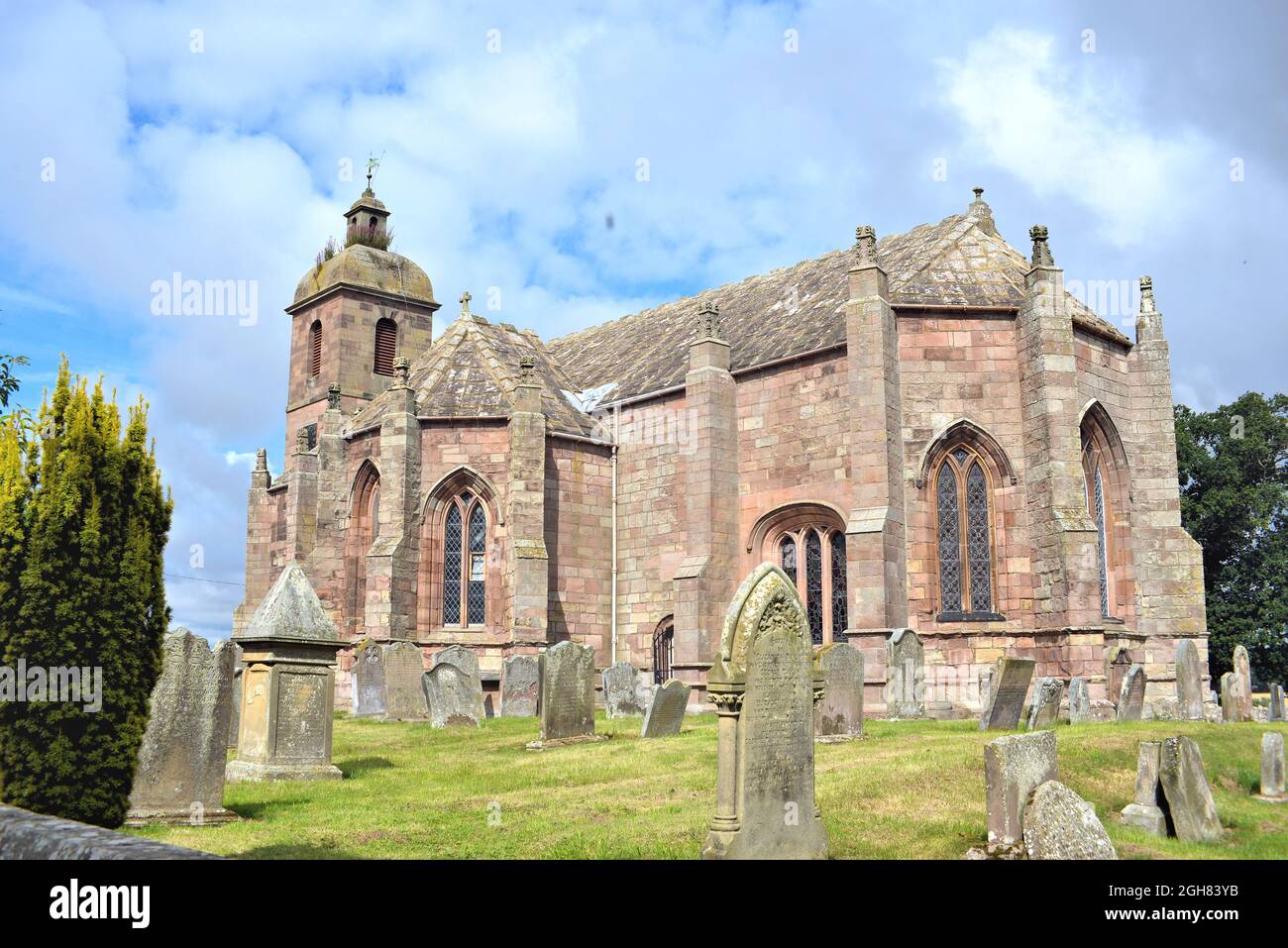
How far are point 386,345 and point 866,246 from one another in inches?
952

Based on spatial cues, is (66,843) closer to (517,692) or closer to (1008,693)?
(1008,693)

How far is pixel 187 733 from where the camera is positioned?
1073 centimetres

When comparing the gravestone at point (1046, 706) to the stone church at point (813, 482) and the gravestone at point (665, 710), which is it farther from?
the gravestone at point (665, 710)

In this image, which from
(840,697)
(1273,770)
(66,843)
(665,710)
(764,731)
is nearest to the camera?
(66,843)

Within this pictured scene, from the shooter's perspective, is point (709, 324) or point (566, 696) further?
point (709, 324)

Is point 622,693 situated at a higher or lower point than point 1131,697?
lower

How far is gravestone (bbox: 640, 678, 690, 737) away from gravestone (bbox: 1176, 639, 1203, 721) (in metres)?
9.38

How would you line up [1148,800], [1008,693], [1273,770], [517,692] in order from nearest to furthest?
[1148,800] → [1273,770] → [1008,693] → [517,692]

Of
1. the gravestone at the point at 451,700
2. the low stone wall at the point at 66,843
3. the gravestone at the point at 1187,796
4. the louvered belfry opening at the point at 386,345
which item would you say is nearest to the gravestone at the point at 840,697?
the gravestone at the point at 1187,796

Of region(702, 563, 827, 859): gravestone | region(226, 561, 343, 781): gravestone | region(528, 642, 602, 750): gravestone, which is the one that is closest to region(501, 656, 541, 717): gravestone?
region(528, 642, 602, 750): gravestone

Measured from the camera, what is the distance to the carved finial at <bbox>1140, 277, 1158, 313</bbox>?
25.1m

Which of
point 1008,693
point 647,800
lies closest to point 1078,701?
point 1008,693

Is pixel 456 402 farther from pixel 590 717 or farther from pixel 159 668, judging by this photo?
pixel 159 668

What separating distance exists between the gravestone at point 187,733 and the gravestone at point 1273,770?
38.0 feet
